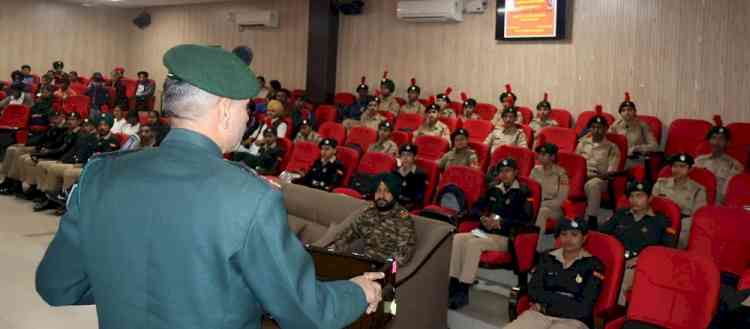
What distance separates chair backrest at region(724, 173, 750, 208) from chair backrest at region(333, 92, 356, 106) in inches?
241

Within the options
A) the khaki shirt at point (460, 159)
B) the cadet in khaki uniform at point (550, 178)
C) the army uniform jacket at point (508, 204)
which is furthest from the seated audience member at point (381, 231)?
the khaki shirt at point (460, 159)

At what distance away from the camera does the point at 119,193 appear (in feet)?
3.84

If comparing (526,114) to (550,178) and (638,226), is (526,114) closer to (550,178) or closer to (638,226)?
(550,178)

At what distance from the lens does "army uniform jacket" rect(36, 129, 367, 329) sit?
111 centimetres

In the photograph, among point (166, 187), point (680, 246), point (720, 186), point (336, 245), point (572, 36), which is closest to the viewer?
point (166, 187)

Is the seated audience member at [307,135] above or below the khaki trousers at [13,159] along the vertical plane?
above

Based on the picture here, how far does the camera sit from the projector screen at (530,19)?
8.46 m

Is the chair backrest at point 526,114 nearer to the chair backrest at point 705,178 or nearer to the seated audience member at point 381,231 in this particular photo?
→ the chair backrest at point 705,178

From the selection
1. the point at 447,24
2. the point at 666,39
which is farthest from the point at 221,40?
the point at 666,39

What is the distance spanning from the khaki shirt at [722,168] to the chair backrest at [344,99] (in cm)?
560

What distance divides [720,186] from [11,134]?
918cm

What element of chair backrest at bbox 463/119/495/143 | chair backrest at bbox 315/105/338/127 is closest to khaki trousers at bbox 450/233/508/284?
chair backrest at bbox 463/119/495/143

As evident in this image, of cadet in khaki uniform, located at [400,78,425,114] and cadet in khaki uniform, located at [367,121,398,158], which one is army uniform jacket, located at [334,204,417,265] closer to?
cadet in khaki uniform, located at [367,121,398,158]

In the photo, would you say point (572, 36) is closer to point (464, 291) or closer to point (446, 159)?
point (446, 159)
